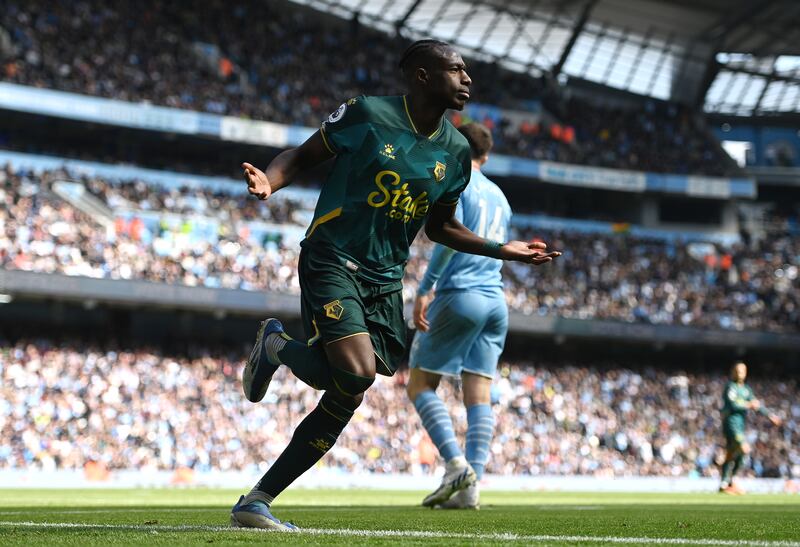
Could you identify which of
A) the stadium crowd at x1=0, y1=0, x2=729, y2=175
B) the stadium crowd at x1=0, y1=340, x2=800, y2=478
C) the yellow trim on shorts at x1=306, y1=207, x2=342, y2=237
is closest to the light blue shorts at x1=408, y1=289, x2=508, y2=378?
the yellow trim on shorts at x1=306, y1=207, x2=342, y2=237

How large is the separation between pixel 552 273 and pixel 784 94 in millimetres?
22997

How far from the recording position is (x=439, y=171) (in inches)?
217

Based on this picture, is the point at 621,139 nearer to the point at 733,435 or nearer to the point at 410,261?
the point at 410,261

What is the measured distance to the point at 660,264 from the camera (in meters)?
41.8

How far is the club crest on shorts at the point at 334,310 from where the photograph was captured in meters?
5.01

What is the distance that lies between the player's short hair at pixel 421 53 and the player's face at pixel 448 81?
50 millimetres

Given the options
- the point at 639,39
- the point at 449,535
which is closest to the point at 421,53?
the point at 449,535

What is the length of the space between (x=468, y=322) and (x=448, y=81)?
11.2 ft

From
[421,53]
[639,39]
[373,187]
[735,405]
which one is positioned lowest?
[735,405]

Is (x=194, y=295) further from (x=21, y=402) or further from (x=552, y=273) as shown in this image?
(x=552, y=273)

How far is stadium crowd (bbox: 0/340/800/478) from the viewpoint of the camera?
24953 mm

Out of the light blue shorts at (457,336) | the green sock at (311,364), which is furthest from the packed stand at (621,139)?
the green sock at (311,364)

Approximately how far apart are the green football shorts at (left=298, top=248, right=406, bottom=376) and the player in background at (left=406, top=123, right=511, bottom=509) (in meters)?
2.93

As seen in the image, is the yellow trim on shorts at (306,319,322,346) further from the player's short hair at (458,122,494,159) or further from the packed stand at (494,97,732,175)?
the packed stand at (494,97,732,175)
